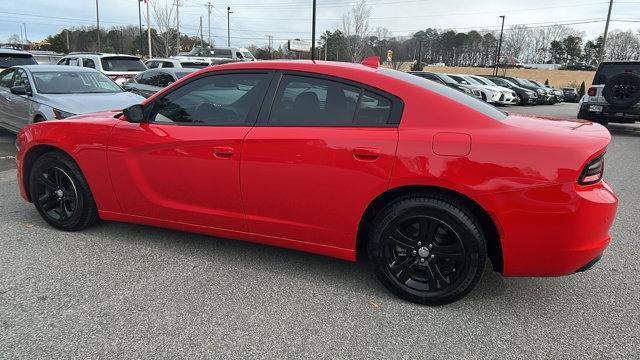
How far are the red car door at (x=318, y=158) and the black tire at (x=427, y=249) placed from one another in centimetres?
20

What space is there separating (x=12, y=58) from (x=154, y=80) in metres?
4.56

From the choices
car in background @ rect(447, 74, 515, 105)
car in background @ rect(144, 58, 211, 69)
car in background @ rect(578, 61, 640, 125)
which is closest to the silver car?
car in background @ rect(144, 58, 211, 69)

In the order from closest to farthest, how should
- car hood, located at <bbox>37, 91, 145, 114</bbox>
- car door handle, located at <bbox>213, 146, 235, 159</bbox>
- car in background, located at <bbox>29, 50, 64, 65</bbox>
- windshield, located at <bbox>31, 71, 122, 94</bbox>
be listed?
1. car door handle, located at <bbox>213, 146, 235, 159</bbox>
2. car hood, located at <bbox>37, 91, 145, 114</bbox>
3. windshield, located at <bbox>31, 71, 122, 94</bbox>
4. car in background, located at <bbox>29, 50, 64, 65</bbox>

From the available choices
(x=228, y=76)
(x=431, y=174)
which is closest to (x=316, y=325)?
(x=431, y=174)

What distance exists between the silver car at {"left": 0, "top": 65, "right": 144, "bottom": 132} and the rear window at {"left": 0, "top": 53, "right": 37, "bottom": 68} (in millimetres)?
4569

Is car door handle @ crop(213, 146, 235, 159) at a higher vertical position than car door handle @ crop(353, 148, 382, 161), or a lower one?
lower

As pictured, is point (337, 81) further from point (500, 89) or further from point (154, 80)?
point (500, 89)


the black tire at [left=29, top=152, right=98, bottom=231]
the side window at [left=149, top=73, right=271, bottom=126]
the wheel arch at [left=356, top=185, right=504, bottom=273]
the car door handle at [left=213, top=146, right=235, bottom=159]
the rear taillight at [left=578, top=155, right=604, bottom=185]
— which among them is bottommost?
the black tire at [left=29, top=152, right=98, bottom=231]

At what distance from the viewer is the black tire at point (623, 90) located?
10891mm

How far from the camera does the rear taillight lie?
2.56m

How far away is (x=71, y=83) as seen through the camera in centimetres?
819

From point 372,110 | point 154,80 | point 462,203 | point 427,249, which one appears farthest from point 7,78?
point 462,203

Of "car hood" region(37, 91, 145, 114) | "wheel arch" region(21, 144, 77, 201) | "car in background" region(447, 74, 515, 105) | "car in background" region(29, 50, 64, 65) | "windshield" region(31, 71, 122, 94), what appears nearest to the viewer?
"wheel arch" region(21, 144, 77, 201)

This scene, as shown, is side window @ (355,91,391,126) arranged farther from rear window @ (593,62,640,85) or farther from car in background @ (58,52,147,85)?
car in background @ (58,52,147,85)
